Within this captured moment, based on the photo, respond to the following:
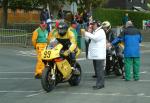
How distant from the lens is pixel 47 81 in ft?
44.4

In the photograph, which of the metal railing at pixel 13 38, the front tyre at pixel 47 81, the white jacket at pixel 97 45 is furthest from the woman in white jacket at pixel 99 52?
the metal railing at pixel 13 38

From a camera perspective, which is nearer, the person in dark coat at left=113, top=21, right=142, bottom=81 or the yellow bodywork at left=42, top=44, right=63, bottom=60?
the yellow bodywork at left=42, top=44, right=63, bottom=60

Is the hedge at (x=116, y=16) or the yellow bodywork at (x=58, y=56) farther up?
the yellow bodywork at (x=58, y=56)

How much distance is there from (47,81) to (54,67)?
46cm

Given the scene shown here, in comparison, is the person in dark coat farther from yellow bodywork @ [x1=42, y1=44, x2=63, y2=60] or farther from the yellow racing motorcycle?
yellow bodywork @ [x1=42, y1=44, x2=63, y2=60]

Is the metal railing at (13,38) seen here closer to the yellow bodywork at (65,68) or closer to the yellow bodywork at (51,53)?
the yellow bodywork at (65,68)

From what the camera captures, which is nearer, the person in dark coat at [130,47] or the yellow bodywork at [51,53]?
the yellow bodywork at [51,53]

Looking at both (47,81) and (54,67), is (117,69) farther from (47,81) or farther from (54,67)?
(47,81)

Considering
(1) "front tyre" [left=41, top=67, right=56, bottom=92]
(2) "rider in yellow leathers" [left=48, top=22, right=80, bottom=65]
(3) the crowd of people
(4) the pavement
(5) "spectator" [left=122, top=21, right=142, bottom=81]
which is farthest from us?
(5) "spectator" [left=122, top=21, right=142, bottom=81]

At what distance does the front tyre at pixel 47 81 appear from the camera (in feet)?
44.0

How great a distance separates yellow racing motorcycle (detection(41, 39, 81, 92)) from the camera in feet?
44.5

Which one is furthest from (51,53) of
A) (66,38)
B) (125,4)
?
(125,4)

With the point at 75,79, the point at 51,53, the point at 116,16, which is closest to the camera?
the point at 51,53

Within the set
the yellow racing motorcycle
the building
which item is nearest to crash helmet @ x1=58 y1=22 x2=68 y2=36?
the yellow racing motorcycle
